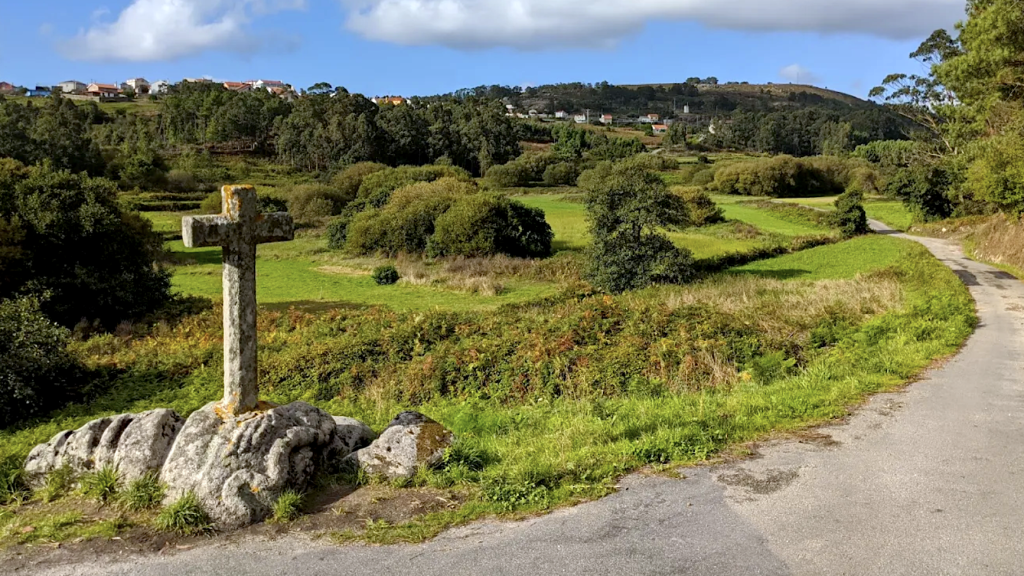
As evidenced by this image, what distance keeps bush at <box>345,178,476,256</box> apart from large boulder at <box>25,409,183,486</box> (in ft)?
111

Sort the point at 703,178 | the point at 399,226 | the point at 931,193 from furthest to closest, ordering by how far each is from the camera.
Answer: the point at 703,178 < the point at 931,193 < the point at 399,226

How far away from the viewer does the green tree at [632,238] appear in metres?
28.5

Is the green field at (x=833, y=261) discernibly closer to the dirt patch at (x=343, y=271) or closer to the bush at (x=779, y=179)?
the dirt patch at (x=343, y=271)

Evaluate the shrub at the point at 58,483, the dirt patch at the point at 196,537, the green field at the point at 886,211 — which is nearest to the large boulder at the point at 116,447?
the shrub at the point at 58,483

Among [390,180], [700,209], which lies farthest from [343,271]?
[700,209]

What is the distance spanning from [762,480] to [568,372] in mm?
7744

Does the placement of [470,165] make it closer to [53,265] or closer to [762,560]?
[53,265]

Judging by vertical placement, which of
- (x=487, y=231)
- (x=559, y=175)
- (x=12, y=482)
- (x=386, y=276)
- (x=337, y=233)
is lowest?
(x=12, y=482)

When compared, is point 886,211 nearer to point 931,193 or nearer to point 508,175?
point 931,193

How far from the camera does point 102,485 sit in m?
7.40

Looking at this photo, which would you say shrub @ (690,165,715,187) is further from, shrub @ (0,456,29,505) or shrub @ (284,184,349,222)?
shrub @ (0,456,29,505)

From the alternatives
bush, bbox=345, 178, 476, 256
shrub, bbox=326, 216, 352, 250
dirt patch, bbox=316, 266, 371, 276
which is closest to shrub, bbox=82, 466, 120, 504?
dirt patch, bbox=316, 266, 371, 276

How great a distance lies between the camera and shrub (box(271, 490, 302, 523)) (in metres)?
6.73

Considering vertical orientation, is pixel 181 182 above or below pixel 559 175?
below
